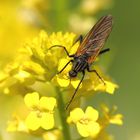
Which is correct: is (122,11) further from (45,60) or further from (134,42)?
(45,60)

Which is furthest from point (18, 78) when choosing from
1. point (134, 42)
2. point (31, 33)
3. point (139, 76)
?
point (134, 42)

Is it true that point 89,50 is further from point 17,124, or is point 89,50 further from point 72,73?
point 17,124

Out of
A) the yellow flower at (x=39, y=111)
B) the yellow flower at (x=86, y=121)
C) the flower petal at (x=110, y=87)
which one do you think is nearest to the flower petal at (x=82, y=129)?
the yellow flower at (x=86, y=121)

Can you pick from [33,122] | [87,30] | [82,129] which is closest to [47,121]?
[33,122]

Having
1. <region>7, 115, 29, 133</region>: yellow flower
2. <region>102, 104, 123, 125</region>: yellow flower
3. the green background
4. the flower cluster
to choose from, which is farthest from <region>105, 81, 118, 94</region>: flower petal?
the green background

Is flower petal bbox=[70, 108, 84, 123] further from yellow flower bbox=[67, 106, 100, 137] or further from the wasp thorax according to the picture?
the wasp thorax
